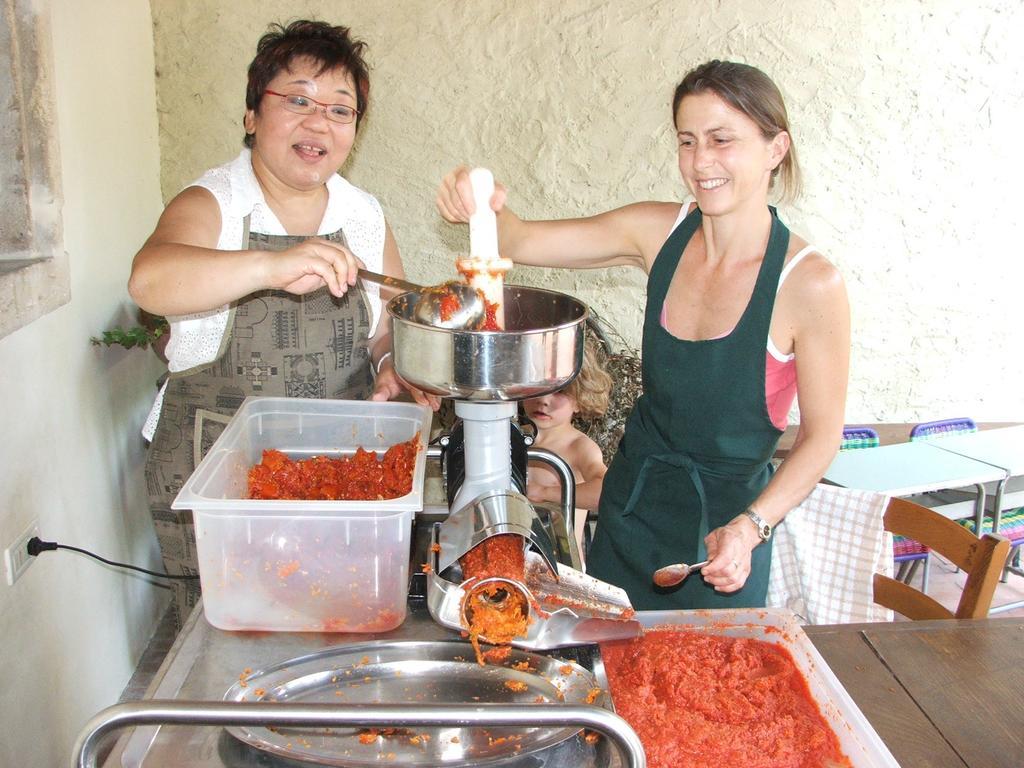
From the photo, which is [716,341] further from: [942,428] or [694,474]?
[942,428]

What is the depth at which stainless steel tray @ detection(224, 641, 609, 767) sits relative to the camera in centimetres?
103

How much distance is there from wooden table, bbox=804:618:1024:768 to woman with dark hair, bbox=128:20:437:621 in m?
0.94

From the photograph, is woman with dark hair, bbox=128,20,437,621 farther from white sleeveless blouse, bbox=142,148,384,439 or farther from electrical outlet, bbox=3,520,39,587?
electrical outlet, bbox=3,520,39,587

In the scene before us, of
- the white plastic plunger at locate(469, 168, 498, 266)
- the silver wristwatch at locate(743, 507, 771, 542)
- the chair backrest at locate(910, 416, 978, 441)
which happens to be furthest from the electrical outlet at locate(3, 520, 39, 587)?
the chair backrest at locate(910, 416, 978, 441)

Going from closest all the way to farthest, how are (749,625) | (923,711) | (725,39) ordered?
(923,711) → (749,625) → (725,39)

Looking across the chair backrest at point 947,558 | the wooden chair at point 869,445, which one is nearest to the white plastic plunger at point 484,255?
the chair backrest at point 947,558

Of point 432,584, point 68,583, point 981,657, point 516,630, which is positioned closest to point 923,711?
point 981,657

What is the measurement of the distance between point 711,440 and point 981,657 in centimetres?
62

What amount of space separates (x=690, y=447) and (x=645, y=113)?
5.90ft

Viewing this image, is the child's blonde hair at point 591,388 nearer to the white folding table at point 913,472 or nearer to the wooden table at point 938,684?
the white folding table at point 913,472

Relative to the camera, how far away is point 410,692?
1.17 m

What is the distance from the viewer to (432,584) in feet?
4.02

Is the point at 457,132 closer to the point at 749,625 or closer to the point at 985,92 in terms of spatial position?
the point at 985,92

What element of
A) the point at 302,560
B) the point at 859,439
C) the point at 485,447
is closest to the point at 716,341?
the point at 485,447
